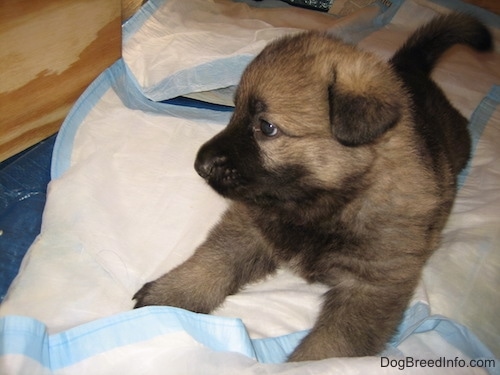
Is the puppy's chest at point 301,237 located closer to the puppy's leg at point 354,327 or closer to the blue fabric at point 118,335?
the puppy's leg at point 354,327

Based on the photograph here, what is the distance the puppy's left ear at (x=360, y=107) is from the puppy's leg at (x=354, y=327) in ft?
1.92

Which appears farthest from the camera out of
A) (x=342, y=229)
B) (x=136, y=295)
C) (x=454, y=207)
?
(x=454, y=207)

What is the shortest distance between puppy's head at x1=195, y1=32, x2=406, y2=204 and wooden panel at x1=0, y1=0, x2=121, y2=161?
3.84ft

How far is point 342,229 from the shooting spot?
5.29 feet

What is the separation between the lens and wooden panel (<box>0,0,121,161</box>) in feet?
6.85

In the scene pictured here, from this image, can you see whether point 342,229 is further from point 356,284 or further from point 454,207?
point 454,207

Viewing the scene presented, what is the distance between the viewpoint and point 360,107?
1374mm

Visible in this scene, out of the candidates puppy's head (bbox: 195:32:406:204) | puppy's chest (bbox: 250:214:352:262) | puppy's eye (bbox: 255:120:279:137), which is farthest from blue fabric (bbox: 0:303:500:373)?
puppy's eye (bbox: 255:120:279:137)

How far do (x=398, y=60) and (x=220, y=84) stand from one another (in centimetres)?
100

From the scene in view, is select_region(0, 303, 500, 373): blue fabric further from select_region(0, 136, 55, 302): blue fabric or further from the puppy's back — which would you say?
the puppy's back

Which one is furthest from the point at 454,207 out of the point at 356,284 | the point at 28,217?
the point at 28,217

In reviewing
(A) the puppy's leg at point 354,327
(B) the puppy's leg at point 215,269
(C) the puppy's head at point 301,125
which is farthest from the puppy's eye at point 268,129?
(A) the puppy's leg at point 354,327

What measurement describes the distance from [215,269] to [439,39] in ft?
5.57

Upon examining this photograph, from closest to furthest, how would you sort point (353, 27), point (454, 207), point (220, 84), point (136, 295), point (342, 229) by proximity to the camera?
point (342, 229) → point (136, 295) → point (454, 207) → point (220, 84) → point (353, 27)
